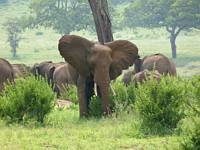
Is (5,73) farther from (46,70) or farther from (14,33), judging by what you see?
(14,33)

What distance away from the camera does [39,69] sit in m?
24.5

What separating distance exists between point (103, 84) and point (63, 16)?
152 feet

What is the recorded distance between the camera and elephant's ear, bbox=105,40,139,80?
41.3 ft

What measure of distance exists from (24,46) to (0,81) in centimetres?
4417

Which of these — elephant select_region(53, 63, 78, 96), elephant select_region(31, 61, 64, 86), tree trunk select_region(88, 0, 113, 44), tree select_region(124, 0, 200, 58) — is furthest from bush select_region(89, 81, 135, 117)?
tree select_region(124, 0, 200, 58)

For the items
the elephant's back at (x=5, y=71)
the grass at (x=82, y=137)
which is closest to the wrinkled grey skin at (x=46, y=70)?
the elephant's back at (x=5, y=71)

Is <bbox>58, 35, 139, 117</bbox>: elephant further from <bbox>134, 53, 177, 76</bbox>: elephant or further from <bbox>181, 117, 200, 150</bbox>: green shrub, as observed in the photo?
<bbox>134, 53, 177, 76</bbox>: elephant

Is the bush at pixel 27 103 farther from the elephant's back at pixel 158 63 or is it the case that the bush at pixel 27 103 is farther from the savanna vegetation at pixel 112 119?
the elephant's back at pixel 158 63

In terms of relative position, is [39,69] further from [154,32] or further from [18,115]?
[154,32]

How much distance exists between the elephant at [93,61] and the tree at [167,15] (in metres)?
37.3

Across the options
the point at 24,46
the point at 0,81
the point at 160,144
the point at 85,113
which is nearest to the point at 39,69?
the point at 0,81

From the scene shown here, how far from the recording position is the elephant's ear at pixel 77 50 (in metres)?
12.2

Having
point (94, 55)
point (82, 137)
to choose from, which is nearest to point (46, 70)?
point (94, 55)

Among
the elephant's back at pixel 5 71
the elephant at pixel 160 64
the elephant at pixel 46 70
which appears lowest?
the elephant at pixel 46 70
